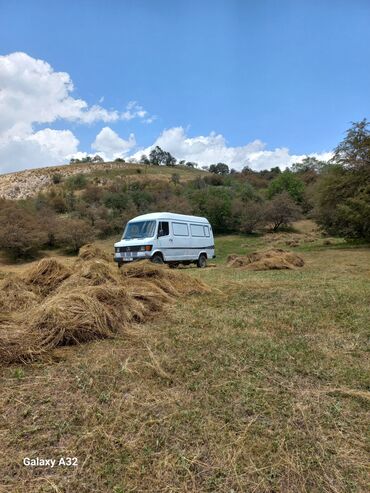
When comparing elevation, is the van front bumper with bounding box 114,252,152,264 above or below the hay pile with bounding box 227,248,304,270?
above

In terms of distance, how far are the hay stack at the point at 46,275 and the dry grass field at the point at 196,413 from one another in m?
2.52

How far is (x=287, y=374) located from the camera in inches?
115

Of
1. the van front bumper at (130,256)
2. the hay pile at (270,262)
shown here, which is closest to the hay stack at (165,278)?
the van front bumper at (130,256)

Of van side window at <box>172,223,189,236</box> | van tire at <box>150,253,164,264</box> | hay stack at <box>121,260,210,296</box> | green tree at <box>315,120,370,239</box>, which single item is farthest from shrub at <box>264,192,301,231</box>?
hay stack at <box>121,260,210,296</box>

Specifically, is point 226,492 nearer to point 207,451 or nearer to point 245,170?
point 207,451

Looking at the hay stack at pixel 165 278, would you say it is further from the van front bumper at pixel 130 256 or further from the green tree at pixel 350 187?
the green tree at pixel 350 187

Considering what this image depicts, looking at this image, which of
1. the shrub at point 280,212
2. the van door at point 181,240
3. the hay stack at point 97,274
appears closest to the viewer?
the hay stack at point 97,274

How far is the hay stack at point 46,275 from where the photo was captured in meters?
5.85

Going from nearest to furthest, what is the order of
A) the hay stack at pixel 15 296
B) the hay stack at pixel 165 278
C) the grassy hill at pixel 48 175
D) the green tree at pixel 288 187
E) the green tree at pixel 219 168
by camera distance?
the hay stack at pixel 15 296 → the hay stack at pixel 165 278 → the green tree at pixel 288 187 → the grassy hill at pixel 48 175 → the green tree at pixel 219 168

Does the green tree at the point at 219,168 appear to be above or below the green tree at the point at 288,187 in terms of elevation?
above

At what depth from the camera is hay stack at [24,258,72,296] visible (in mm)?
5848

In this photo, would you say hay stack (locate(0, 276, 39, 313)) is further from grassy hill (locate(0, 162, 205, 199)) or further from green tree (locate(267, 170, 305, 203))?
grassy hill (locate(0, 162, 205, 199))

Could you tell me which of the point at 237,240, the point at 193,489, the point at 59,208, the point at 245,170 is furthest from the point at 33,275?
the point at 245,170

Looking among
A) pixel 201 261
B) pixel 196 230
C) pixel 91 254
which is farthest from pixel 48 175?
pixel 91 254
